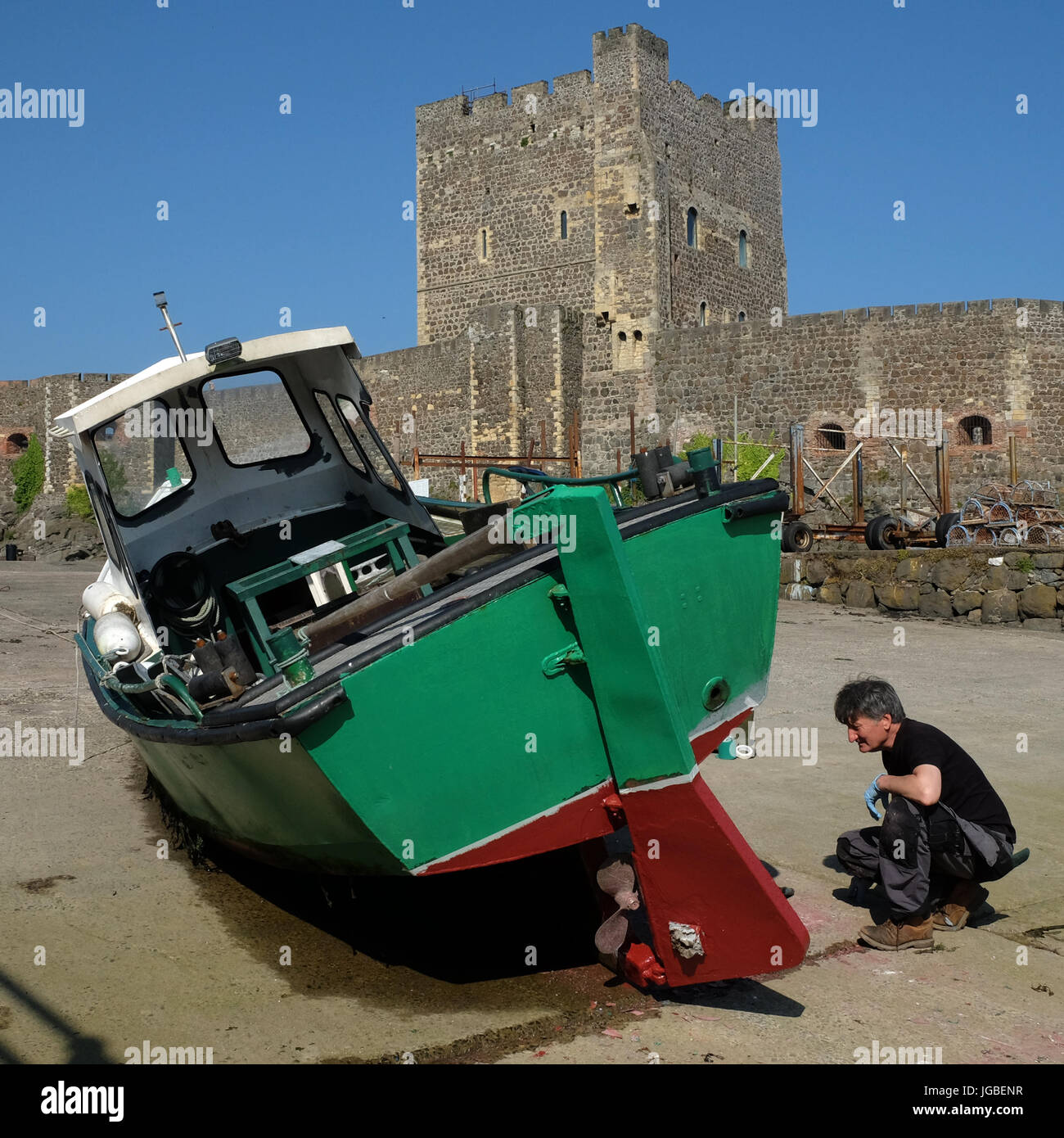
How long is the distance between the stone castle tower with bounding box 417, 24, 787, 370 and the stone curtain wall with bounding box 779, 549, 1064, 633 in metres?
13.7

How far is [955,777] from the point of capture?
4344 mm

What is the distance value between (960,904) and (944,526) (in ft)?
44.8

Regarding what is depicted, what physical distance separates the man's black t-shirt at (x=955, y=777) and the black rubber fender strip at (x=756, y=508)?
973 mm

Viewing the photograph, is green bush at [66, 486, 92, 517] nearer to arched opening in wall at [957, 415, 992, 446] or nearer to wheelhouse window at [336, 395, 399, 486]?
arched opening in wall at [957, 415, 992, 446]

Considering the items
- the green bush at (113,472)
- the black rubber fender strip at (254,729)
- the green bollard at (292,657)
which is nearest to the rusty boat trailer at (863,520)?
the green bush at (113,472)

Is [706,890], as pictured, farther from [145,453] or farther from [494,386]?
[494,386]

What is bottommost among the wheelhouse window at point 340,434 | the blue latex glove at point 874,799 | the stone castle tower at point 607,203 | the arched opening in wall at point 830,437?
the blue latex glove at point 874,799

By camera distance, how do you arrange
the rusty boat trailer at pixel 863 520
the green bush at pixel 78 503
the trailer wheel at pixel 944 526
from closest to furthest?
the trailer wheel at pixel 944 526
the rusty boat trailer at pixel 863 520
the green bush at pixel 78 503

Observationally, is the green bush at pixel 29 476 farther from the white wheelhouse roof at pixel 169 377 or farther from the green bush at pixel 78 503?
the white wheelhouse roof at pixel 169 377

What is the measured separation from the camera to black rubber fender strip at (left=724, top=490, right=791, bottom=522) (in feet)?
14.3

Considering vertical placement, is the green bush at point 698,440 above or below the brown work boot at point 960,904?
above

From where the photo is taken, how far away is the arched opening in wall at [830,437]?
82.4ft

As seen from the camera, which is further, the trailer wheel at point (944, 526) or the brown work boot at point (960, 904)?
the trailer wheel at point (944, 526)

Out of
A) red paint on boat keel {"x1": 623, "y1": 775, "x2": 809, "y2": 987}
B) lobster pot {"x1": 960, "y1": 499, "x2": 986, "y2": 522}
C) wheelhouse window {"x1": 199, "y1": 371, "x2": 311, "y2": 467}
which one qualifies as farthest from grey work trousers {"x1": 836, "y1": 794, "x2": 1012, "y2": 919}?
lobster pot {"x1": 960, "y1": 499, "x2": 986, "y2": 522}
